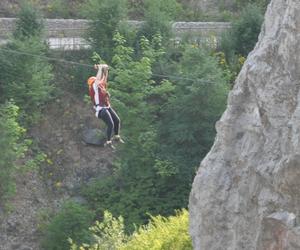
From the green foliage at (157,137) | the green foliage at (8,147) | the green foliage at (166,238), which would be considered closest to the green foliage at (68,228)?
the green foliage at (157,137)

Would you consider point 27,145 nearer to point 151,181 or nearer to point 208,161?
point 151,181

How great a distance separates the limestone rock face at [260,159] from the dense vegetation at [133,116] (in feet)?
40.2

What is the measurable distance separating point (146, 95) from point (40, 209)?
4827 millimetres

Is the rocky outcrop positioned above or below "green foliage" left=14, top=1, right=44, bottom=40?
below

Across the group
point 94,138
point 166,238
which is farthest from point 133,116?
point 166,238

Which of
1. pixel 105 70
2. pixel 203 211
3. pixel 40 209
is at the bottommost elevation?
pixel 40 209

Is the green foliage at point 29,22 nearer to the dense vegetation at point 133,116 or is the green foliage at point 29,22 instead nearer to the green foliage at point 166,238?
the dense vegetation at point 133,116

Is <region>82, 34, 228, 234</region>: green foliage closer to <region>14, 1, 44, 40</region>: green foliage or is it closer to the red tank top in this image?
<region>14, 1, 44, 40</region>: green foliage

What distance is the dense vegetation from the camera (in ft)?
95.8

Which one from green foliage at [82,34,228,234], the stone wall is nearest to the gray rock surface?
green foliage at [82,34,228,234]

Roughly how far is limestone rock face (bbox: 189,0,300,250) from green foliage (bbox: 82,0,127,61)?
18.9m

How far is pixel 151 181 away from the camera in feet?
99.2

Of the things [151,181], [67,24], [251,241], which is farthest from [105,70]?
[67,24]

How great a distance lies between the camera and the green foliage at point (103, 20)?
3416cm
